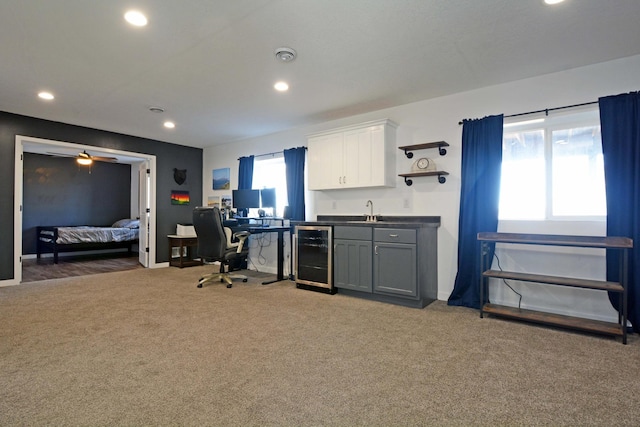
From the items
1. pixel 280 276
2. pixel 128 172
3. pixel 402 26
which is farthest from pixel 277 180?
pixel 128 172

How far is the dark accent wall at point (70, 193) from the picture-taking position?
802 centimetres

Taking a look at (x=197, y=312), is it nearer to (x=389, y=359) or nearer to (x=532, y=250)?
(x=389, y=359)

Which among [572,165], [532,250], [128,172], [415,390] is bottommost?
[415,390]

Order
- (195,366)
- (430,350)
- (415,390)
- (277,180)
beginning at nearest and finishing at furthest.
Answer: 1. (415,390)
2. (195,366)
3. (430,350)
4. (277,180)

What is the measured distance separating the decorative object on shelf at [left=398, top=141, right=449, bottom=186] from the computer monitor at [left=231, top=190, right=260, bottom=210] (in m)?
2.61

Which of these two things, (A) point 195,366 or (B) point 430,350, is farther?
(B) point 430,350

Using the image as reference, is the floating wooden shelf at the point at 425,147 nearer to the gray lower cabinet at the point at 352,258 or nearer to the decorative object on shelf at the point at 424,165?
the decorative object on shelf at the point at 424,165

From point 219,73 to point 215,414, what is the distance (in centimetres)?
307

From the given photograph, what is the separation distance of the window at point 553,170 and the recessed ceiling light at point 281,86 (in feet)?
8.22

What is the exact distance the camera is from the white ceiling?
238cm

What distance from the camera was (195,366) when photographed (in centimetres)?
226

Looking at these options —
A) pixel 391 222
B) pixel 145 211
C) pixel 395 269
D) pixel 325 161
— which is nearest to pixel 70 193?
pixel 145 211

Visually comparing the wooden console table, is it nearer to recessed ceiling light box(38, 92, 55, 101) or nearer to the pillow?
recessed ceiling light box(38, 92, 55, 101)

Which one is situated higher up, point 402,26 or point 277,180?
point 402,26
